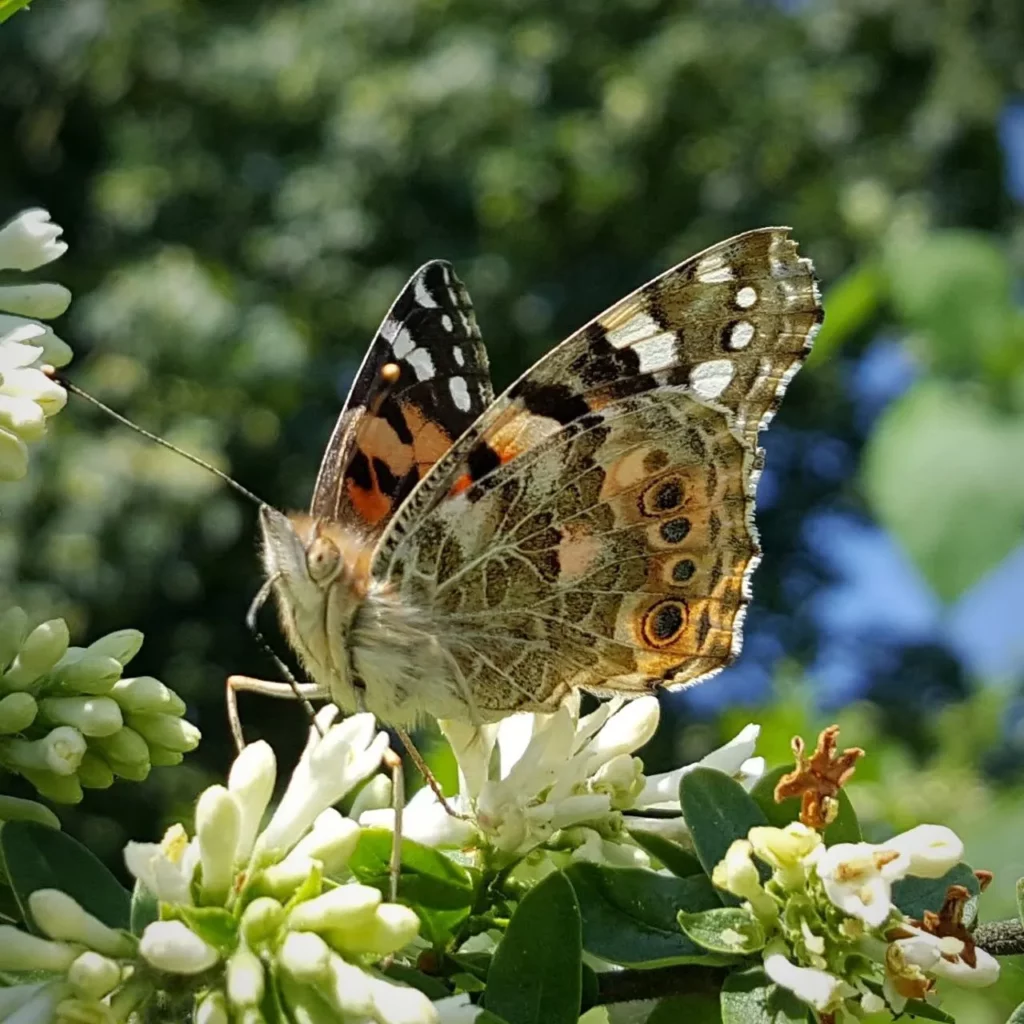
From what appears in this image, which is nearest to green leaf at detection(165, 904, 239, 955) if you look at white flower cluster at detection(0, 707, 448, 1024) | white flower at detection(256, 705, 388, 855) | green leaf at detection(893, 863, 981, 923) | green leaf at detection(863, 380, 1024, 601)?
white flower cluster at detection(0, 707, 448, 1024)

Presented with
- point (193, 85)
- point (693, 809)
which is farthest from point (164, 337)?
point (693, 809)

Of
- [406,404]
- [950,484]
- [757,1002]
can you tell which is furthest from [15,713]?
[950,484]

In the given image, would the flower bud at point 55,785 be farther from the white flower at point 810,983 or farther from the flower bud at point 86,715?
the white flower at point 810,983

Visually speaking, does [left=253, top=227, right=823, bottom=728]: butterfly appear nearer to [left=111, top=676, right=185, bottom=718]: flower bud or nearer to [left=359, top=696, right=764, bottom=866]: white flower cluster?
[left=359, top=696, right=764, bottom=866]: white flower cluster

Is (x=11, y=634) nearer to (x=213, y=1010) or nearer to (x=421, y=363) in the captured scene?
(x=213, y=1010)

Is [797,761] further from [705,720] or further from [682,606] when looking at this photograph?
[705,720]

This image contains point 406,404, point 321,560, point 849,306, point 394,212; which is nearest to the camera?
point 321,560

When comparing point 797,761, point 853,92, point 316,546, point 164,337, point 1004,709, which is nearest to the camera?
point 797,761
